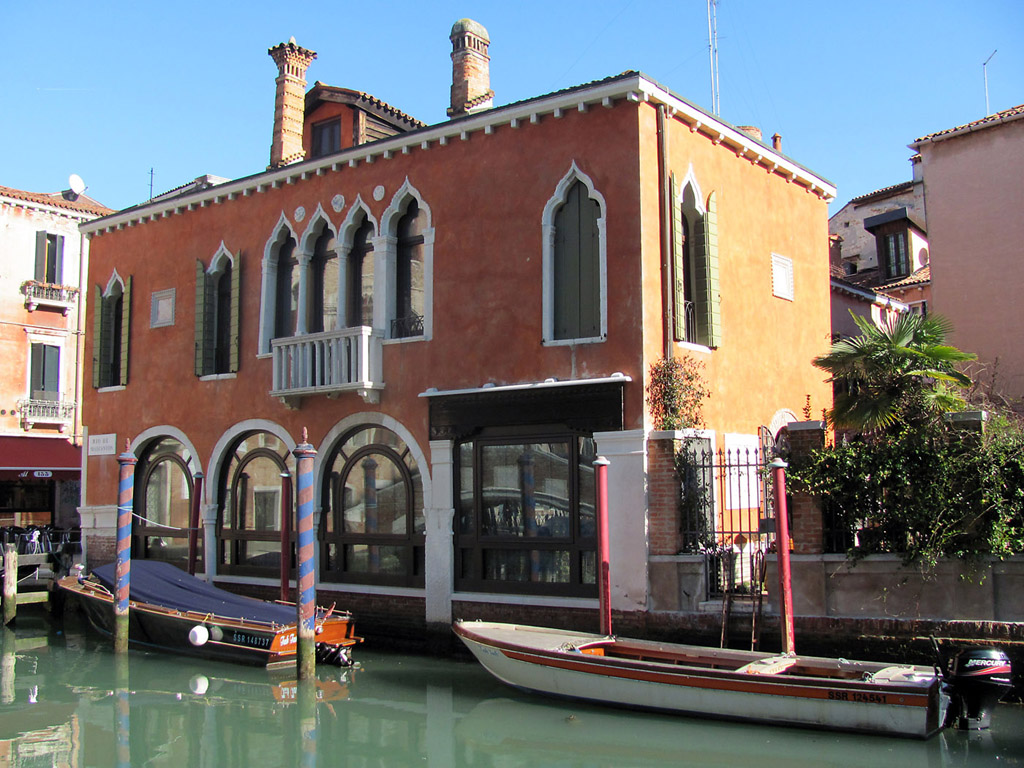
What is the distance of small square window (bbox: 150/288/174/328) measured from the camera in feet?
51.2

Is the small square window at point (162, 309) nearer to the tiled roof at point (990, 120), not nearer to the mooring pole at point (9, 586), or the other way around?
the mooring pole at point (9, 586)

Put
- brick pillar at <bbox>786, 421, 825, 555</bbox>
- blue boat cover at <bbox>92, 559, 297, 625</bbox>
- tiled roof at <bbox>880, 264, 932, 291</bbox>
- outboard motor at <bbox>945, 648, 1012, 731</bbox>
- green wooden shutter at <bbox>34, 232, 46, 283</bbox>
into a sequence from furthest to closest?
green wooden shutter at <bbox>34, 232, 46, 283</bbox> < tiled roof at <bbox>880, 264, 932, 291</bbox> < blue boat cover at <bbox>92, 559, 297, 625</bbox> < brick pillar at <bbox>786, 421, 825, 555</bbox> < outboard motor at <bbox>945, 648, 1012, 731</bbox>

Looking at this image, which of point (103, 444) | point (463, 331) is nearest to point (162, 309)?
point (103, 444)

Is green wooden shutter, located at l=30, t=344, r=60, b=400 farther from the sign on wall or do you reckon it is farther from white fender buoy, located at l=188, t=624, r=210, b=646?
white fender buoy, located at l=188, t=624, r=210, b=646

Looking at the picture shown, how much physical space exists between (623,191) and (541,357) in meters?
2.03

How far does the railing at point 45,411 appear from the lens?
2225 cm

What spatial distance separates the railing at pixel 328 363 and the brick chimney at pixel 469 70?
4138mm

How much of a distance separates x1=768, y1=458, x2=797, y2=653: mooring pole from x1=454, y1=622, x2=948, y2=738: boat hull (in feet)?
1.20

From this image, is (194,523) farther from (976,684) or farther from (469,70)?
(976,684)

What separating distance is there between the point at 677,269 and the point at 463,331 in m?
2.62

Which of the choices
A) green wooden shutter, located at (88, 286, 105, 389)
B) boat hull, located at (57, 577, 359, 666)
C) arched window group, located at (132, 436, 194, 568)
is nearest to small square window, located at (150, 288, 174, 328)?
green wooden shutter, located at (88, 286, 105, 389)

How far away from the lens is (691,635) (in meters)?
10.0

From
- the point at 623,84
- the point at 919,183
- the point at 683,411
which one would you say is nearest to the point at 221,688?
the point at 683,411

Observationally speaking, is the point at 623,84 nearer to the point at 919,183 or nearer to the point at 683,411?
the point at 683,411
